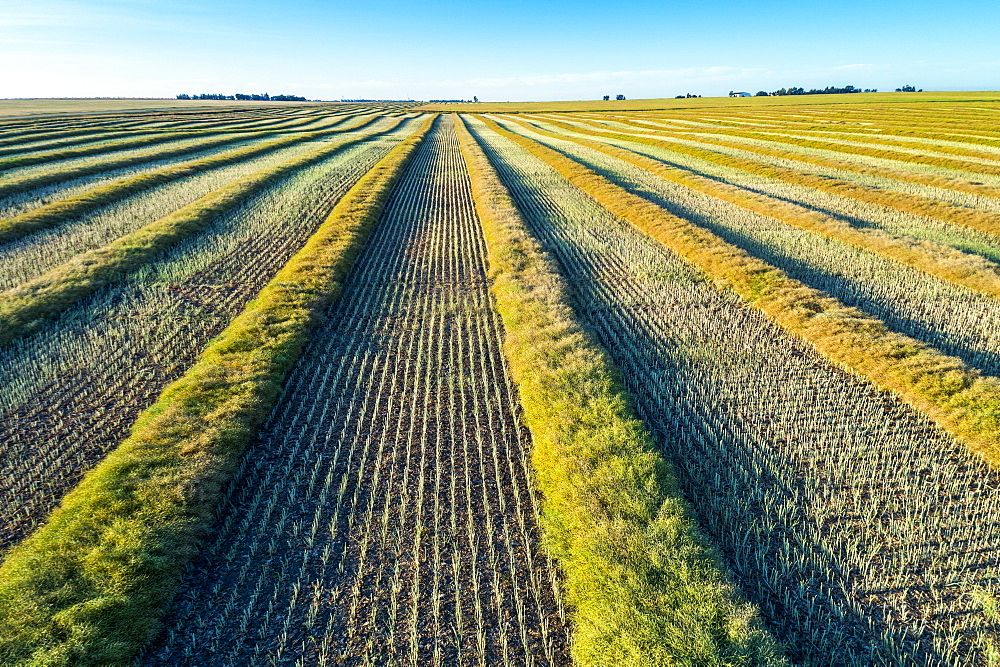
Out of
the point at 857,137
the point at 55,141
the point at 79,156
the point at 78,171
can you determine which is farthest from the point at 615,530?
the point at 55,141

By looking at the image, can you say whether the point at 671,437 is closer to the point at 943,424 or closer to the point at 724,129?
the point at 943,424

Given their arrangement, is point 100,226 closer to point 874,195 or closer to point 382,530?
point 382,530

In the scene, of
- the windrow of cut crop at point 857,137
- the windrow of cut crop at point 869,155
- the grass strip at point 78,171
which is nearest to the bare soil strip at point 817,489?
the windrow of cut crop at point 869,155

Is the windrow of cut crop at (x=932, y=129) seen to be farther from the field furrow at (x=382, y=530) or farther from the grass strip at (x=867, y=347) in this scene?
the field furrow at (x=382, y=530)

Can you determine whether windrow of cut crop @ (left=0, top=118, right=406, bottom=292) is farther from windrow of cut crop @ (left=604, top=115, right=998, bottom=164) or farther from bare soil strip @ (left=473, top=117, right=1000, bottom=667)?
windrow of cut crop @ (left=604, top=115, right=998, bottom=164)

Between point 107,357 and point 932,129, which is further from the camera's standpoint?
point 932,129

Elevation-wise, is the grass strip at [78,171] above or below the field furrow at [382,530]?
above
